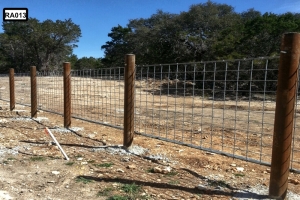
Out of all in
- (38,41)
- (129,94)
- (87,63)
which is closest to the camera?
(129,94)

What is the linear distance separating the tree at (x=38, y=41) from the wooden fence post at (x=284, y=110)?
32.9 meters

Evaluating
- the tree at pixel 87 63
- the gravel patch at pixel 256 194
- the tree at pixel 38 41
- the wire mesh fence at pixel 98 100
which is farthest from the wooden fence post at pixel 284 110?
the tree at pixel 87 63

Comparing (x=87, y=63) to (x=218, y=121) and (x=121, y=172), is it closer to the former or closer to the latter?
(x=218, y=121)

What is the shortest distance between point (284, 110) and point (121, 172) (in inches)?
78.5

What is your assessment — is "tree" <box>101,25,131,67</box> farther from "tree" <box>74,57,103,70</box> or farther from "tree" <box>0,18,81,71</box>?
"tree" <box>74,57,103,70</box>

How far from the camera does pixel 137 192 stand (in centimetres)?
300

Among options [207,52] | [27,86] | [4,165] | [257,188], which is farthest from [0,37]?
[257,188]

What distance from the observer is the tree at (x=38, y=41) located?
107 feet

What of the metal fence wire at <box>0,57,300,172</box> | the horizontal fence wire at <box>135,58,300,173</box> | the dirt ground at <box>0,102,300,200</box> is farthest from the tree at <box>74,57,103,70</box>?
the dirt ground at <box>0,102,300,200</box>

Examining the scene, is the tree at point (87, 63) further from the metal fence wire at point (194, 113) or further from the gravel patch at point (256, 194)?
the gravel patch at point (256, 194)

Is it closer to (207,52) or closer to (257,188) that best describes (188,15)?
(207,52)

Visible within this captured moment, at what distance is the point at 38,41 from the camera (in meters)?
33.1

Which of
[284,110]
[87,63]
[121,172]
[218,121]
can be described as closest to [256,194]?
[284,110]

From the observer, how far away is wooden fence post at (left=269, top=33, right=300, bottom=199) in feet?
8.57
